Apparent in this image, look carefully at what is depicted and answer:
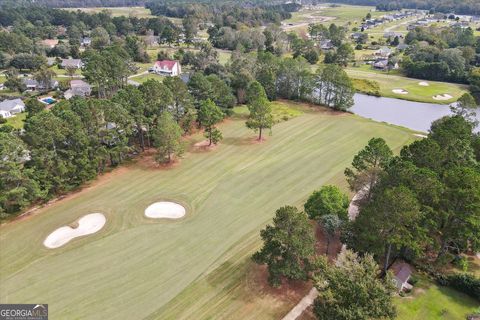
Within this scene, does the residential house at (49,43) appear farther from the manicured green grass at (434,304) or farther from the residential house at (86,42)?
the manicured green grass at (434,304)

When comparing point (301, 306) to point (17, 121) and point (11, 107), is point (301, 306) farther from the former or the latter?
point (11, 107)

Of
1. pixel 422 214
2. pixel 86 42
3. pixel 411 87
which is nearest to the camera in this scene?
pixel 422 214

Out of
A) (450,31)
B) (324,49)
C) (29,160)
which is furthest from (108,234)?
(450,31)

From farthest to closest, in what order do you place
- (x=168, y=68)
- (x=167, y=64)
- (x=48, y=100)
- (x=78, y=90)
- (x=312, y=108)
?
(x=167, y=64) → (x=168, y=68) → (x=78, y=90) → (x=48, y=100) → (x=312, y=108)

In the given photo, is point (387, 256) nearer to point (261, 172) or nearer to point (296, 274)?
point (296, 274)

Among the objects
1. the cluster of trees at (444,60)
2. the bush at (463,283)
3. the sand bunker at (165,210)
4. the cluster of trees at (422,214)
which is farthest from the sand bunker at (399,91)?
the sand bunker at (165,210)

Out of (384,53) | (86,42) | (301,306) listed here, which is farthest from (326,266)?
(86,42)
